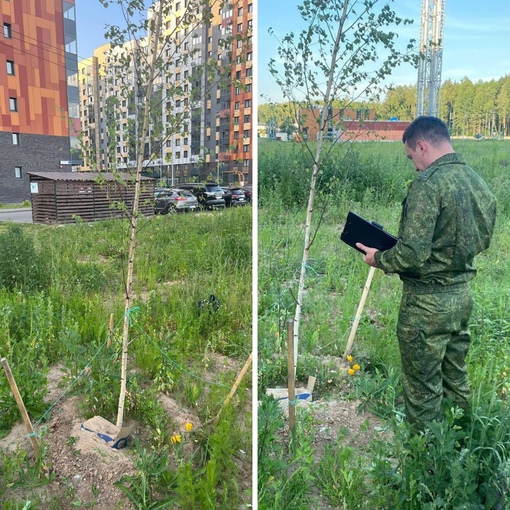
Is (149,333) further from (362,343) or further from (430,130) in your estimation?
(430,130)

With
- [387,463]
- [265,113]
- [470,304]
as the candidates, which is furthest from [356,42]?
[387,463]

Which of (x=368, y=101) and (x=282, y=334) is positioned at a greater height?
(x=368, y=101)

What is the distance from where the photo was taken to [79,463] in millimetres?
1979

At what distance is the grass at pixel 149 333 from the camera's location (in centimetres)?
194

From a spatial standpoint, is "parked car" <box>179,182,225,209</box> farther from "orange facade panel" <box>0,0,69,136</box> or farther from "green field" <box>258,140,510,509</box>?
"orange facade panel" <box>0,0,69,136</box>

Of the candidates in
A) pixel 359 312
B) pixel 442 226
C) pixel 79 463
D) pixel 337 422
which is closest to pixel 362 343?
pixel 359 312

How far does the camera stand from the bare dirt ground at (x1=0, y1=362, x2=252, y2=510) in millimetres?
1845

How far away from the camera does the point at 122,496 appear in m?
1.86

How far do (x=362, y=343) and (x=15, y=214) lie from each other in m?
2.09

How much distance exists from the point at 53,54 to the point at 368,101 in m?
1.66

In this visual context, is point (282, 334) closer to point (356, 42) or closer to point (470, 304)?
point (470, 304)

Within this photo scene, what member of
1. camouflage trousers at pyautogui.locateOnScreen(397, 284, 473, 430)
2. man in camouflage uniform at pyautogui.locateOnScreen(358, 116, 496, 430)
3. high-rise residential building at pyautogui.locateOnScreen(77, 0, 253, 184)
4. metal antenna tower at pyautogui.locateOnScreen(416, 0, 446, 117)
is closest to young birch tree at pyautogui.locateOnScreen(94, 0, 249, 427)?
high-rise residential building at pyautogui.locateOnScreen(77, 0, 253, 184)

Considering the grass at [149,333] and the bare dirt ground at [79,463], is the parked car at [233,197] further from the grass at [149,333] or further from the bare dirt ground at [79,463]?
the bare dirt ground at [79,463]

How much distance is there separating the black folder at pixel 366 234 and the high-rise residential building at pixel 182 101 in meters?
0.74
